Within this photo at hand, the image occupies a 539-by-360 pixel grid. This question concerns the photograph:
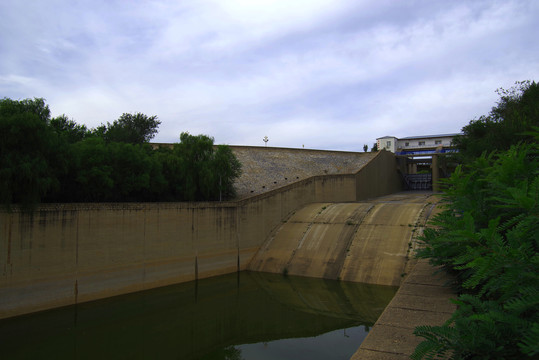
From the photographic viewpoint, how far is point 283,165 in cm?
3078

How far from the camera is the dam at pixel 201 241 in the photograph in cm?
1334

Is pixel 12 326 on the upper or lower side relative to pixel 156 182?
lower

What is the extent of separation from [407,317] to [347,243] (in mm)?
12325

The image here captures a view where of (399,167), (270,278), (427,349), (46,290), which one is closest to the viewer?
(427,349)

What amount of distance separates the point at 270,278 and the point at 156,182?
24.1 feet

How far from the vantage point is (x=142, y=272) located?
16.4 meters

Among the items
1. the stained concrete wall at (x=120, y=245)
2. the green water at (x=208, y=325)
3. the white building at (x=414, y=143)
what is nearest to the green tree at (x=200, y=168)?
the stained concrete wall at (x=120, y=245)

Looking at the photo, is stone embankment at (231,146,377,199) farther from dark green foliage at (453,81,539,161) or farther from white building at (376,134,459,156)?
white building at (376,134,459,156)

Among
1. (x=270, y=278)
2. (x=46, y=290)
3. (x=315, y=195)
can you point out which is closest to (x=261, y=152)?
(x=315, y=195)

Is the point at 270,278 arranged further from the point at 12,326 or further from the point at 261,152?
the point at 261,152

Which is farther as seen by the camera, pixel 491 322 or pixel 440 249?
pixel 440 249

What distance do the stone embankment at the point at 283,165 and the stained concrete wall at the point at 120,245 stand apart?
12.8 feet

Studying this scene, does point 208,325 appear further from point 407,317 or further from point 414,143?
point 414,143

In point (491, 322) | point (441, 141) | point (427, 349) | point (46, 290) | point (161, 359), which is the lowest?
point (161, 359)
